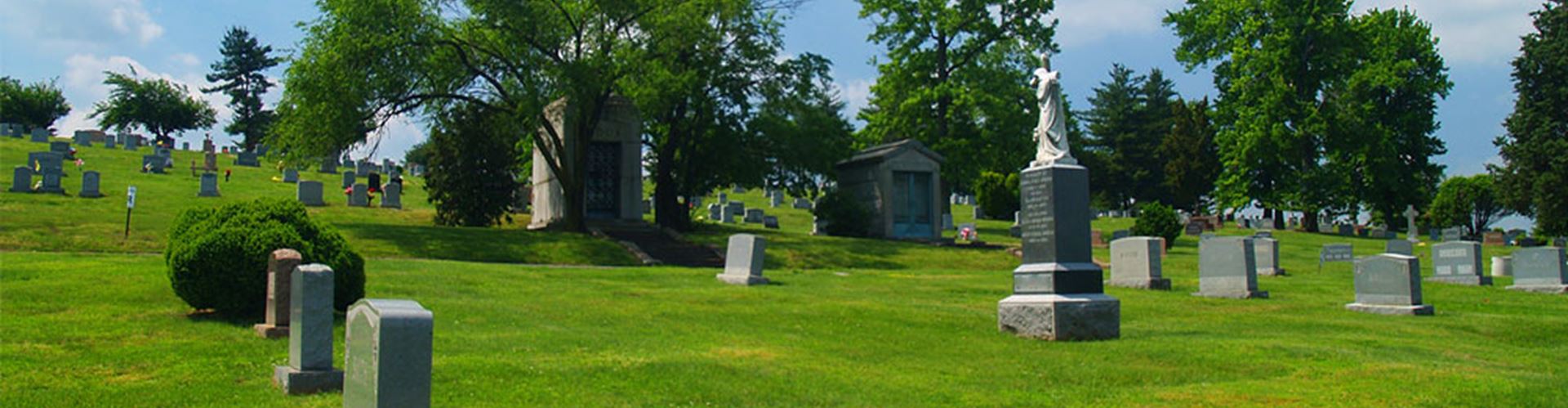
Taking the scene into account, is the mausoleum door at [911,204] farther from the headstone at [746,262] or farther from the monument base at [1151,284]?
the headstone at [746,262]

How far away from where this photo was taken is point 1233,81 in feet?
174

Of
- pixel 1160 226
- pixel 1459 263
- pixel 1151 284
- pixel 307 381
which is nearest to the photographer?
pixel 307 381

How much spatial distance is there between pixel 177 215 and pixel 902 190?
87.4 ft

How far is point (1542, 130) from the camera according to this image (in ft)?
154

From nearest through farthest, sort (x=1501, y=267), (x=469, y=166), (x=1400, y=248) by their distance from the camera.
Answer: (x=1400, y=248) → (x=1501, y=267) → (x=469, y=166)

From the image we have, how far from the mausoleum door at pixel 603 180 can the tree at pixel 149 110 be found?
51.7 metres

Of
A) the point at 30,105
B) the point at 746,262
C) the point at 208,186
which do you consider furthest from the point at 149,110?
the point at 746,262

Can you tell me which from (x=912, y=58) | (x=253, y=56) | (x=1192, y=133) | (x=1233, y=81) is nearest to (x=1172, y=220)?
(x=912, y=58)

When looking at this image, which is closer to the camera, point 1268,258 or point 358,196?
point 1268,258

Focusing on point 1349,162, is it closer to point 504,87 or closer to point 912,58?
point 912,58

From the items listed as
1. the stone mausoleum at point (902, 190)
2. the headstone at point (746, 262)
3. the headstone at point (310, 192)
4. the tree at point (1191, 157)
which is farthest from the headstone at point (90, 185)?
the tree at point (1191, 157)

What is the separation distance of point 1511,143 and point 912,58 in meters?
25.4

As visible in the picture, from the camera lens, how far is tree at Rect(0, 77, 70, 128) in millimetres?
72438

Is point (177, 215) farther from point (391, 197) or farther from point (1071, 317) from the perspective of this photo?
point (391, 197)
